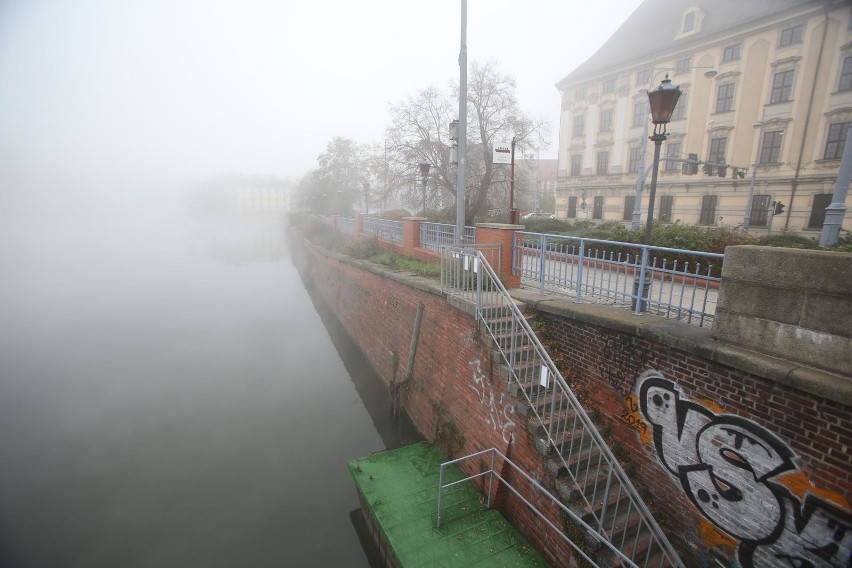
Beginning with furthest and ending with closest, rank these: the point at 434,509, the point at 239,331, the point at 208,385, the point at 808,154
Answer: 1. the point at 808,154
2. the point at 239,331
3. the point at 208,385
4. the point at 434,509

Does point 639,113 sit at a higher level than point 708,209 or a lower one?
higher

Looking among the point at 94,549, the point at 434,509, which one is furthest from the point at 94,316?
the point at 434,509

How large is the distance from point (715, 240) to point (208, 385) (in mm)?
13901

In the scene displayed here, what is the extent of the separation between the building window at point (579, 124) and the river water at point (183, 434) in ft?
83.8

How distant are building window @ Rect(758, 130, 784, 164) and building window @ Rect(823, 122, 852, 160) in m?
1.98

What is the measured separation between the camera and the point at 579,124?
105 feet

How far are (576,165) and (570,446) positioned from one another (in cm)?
3192

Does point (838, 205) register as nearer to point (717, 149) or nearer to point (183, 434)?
point (183, 434)

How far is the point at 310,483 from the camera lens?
7.93m

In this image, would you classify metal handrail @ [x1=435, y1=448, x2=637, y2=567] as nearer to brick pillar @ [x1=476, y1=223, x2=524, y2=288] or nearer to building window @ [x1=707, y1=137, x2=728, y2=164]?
brick pillar @ [x1=476, y1=223, x2=524, y2=288]

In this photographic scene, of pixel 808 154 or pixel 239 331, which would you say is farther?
pixel 808 154

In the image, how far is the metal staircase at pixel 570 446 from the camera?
3973 millimetres

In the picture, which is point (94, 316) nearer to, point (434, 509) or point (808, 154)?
point (434, 509)

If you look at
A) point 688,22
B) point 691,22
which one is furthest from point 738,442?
point 688,22
